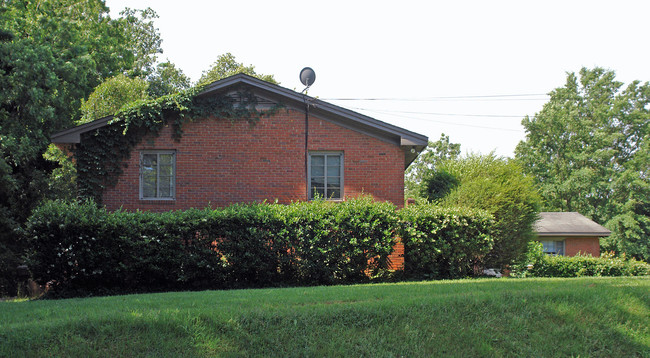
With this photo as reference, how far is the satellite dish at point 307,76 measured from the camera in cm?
1566

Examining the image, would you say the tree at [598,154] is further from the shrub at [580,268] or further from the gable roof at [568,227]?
the shrub at [580,268]

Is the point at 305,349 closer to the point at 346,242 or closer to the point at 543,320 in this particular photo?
the point at 543,320

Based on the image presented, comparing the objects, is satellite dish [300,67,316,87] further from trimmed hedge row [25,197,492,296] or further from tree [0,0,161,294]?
tree [0,0,161,294]

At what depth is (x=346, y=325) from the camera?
22.8ft

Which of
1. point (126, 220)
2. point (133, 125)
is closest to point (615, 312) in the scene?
point (126, 220)

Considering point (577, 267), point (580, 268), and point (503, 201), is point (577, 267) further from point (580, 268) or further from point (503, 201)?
point (503, 201)

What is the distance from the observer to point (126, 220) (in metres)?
11.1

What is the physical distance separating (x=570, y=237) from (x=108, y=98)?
2412cm

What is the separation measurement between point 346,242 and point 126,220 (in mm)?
5126

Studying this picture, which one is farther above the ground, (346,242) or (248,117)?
(248,117)

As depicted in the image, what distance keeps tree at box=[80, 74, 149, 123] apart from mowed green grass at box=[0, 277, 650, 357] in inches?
470

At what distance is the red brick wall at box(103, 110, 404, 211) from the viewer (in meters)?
14.5

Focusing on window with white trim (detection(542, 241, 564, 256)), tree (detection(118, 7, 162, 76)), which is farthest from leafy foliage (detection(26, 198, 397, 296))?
tree (detection(118, 7, 162, 76))

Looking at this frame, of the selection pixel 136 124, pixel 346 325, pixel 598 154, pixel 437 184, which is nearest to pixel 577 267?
pixel 437 184
